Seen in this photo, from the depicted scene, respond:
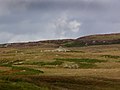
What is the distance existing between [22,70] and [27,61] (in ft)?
109

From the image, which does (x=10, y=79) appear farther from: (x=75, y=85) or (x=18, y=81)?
(x=75, y=85)

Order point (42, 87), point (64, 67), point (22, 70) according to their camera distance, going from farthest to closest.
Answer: point (64, 67) → point (22, 70) → point (42, 87)

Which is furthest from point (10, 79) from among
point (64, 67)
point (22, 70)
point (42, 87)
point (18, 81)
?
point (64, 67)

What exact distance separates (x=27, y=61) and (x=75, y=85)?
5717 centimetres

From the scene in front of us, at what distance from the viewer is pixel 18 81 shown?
56250 mm

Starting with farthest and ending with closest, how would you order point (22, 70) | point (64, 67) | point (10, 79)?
point (64, 67), point (22, 70), point (10, 79)

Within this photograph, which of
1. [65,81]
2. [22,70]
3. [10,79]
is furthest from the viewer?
[22,70]

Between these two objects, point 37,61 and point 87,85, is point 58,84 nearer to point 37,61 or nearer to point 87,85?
point 87,85

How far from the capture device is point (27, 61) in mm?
115750

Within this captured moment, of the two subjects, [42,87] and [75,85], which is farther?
[75,85]

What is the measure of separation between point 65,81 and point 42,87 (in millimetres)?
9056

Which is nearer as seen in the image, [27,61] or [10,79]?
[10,79]

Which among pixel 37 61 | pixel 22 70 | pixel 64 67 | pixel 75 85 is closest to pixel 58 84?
pixel 75 85

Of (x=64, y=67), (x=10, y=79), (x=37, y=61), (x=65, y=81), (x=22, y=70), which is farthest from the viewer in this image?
(x=37, y=61)
